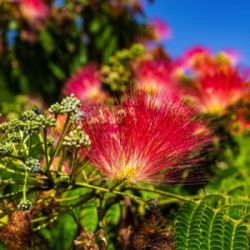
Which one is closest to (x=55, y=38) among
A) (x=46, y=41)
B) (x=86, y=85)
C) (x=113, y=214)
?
(x=46, y=41)

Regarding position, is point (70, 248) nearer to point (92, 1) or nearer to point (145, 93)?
point (145, 93)

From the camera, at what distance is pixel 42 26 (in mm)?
4941

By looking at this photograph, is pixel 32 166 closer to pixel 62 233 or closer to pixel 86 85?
pixel 62 233

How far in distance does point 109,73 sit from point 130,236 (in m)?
1.43

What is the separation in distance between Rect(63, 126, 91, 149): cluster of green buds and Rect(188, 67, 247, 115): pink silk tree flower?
3.46 ft

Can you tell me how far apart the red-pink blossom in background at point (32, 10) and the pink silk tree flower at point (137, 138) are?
11.3 ft

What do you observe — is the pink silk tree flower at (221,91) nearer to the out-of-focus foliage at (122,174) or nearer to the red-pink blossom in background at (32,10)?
the out-of-focus foliage at (122,174)

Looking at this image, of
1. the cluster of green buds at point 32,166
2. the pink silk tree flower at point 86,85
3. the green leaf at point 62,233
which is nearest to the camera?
the cluster of green buds at point 32,166

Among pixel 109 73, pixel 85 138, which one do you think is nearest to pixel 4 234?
pixel 85 138

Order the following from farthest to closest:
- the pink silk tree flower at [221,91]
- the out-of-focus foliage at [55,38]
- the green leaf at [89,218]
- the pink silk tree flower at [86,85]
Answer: the out-of-focus foliage at [55,38] → the pink silk tree flower at [86,85] → the pink silk tree flower at [221,91] → the green leaf at [89,218]

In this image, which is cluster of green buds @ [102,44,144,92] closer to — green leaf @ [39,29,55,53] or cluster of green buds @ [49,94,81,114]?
cluster of green buds @ [49,94,81,114]

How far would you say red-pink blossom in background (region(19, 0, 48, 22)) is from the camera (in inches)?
191

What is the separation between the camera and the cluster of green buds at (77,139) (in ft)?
4.66

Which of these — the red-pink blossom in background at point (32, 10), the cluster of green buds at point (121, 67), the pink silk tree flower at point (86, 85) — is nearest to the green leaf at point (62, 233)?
the pink silk tree flower at point (86, 85)
